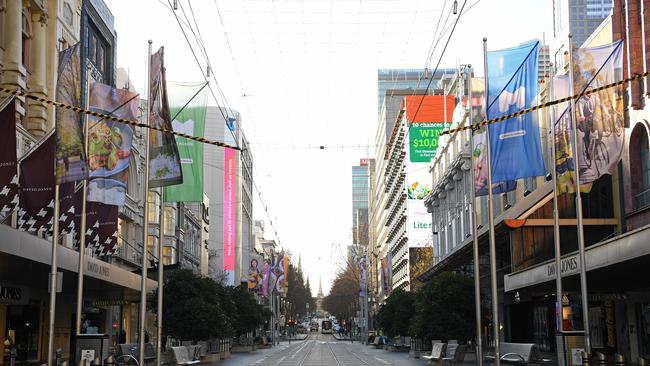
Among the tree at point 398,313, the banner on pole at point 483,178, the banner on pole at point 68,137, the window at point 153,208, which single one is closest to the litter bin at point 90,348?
the banner on pole at point 68,137

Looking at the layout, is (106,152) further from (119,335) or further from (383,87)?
(383,87)

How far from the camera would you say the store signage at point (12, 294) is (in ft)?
115

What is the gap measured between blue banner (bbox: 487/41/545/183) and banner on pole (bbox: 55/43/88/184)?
11.9 meters

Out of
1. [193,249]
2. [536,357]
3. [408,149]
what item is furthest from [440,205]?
[536,357]

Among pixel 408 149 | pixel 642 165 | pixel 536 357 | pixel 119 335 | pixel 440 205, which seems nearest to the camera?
pixel 536 357

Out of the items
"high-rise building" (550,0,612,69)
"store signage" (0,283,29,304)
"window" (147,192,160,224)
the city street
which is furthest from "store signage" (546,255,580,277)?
"window" (147,192,160,224)

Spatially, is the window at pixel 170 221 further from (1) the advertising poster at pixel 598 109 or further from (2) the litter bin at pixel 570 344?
(2) the litter bin at pixel 570 344

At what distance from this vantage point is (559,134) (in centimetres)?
2633

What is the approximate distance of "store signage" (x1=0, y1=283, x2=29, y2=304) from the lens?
34969 millimetres

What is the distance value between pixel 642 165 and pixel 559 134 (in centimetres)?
1150

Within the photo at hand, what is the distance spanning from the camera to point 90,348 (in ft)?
75.5

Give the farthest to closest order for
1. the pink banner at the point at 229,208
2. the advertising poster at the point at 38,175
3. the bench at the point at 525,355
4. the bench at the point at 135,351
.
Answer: the pink banner at the point at 229,208 → the bench at the point at 135,351 → the bench at the point at 525,355 → the advertising poster at the point at 38,175

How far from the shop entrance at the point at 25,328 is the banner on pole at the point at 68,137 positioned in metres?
20.3

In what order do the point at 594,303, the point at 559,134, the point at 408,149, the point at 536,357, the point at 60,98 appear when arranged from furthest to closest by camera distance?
the point at 408,149
the point at 594,303
the point at 536,357
the point at 559,134
the point at 60,98
